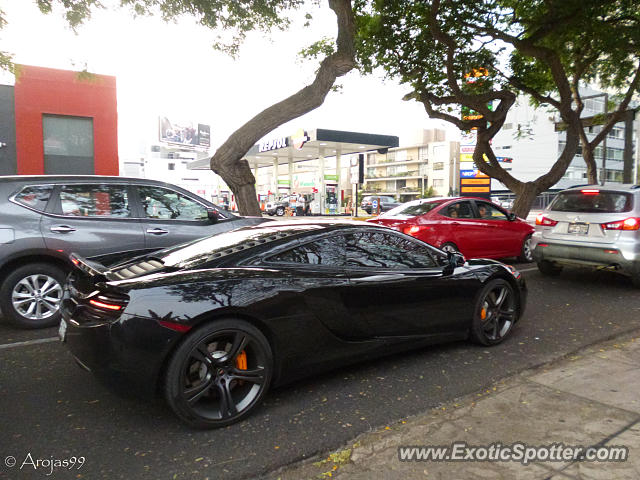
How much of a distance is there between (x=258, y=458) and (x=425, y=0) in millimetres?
12001

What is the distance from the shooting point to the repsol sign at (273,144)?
33.3m

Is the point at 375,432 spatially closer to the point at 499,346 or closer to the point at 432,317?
the point at 432,317

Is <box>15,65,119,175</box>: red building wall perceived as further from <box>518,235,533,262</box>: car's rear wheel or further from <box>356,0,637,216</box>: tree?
<box>518,235,533,262</box>: car's rear wheel

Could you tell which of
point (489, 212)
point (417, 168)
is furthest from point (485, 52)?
point (417, 168)

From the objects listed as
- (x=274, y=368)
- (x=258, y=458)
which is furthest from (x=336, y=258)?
(x=258, y=458)

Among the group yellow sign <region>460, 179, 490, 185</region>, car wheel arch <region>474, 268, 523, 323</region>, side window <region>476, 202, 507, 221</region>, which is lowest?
car wheel arch <region>474, 268, 523, 323</region>

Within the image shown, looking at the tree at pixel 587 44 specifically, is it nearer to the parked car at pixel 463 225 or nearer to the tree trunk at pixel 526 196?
the tree trunk at pixel 526 196

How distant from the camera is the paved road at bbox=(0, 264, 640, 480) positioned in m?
2.55

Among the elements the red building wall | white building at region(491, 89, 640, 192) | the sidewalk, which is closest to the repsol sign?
the red building wall

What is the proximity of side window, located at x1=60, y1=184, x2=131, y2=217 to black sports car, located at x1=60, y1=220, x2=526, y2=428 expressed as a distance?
7.01 feet

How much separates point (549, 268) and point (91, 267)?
25.3ft

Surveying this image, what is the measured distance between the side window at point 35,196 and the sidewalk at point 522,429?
434 cm

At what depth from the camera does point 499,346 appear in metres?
4.46

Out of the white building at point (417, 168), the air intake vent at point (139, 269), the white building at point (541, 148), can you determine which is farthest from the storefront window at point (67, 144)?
the white building at point (417, 168)
